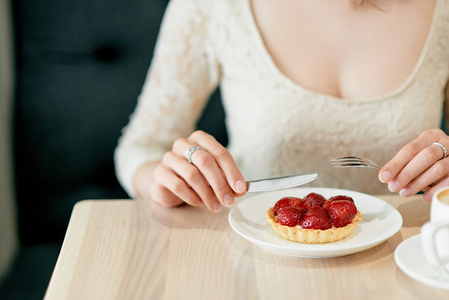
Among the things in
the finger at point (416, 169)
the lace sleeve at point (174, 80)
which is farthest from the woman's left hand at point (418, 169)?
the lace sleeve at point (174, 80)

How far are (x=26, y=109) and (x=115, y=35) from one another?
0.27 meters

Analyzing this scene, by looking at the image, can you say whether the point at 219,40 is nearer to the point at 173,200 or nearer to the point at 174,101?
the point at 174,101

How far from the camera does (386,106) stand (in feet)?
3.08

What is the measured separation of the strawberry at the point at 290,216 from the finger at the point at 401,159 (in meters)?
0.12

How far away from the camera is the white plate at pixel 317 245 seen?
56 centimetres

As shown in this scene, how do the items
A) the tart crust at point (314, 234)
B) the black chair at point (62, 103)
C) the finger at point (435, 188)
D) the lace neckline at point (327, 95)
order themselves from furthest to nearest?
1. the black chair at point (62, 103)
2. the lace neckline at point (327, 95)
3. the finger at point (435, 188)
4. the tart crust at point (314, 234)

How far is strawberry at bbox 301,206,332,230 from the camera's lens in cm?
59

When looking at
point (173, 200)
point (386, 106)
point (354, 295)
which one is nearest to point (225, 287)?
point (354, 295)

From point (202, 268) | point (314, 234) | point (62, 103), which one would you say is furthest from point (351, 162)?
point (62, 103)

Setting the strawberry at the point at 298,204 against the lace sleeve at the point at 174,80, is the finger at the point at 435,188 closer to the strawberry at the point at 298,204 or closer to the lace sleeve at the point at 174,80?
the strawberry at the point at 298,204

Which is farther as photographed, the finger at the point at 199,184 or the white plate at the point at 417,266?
the finger at the point at 199,184

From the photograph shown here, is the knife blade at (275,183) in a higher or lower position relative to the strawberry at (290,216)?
lower

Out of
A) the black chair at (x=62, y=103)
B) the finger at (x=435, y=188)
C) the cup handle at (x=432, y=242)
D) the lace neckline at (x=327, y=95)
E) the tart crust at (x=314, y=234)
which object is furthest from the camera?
the black chair at (x=62, y=103)

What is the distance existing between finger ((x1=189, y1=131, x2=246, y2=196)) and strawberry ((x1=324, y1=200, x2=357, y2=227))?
118 millimetres
